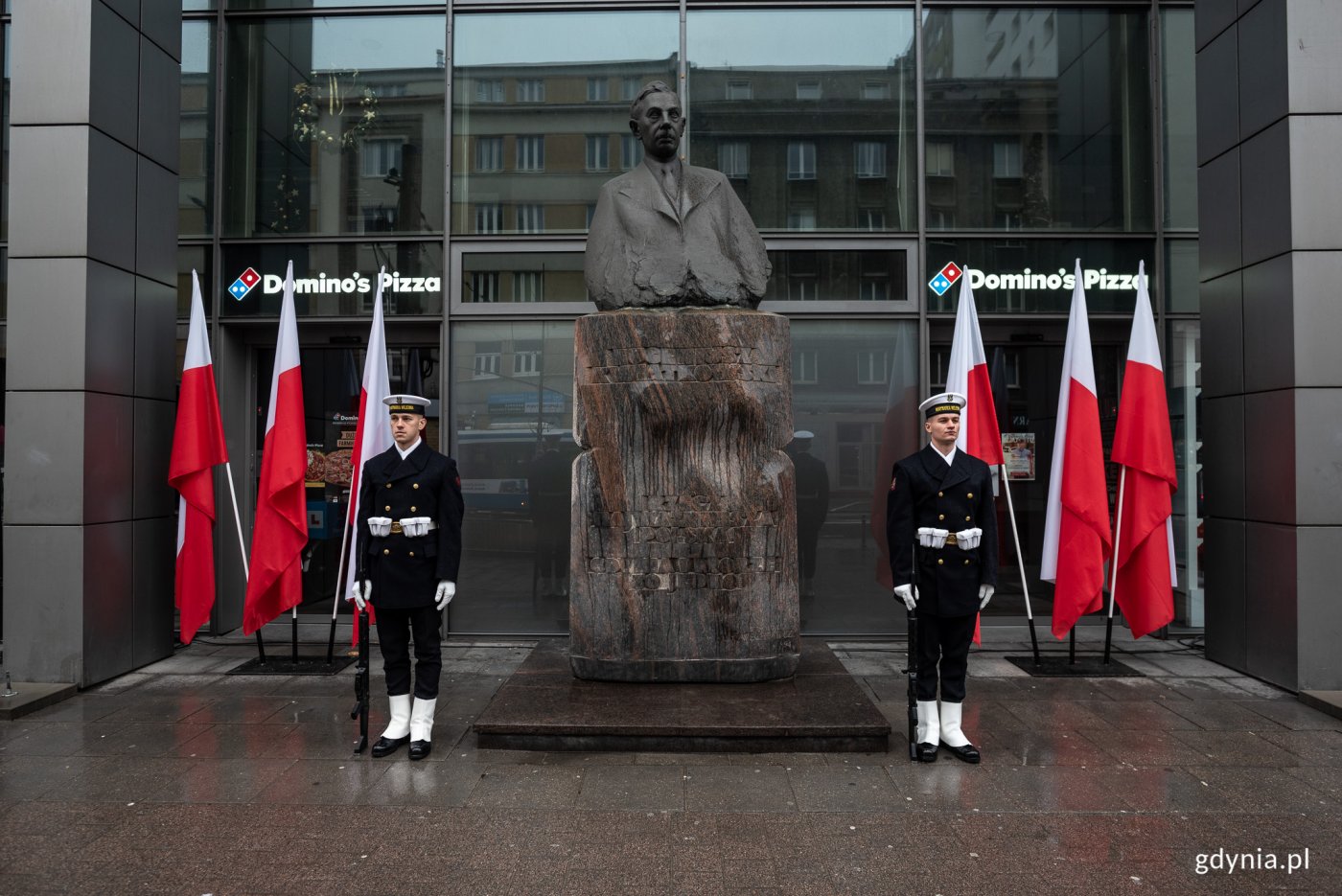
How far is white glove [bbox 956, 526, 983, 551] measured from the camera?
4824mm

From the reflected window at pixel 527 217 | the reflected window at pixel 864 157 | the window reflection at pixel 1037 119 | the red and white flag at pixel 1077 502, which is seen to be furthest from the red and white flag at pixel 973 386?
the reflected window at pixel 527 217

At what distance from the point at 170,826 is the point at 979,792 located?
3.64m

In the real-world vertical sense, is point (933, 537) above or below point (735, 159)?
below

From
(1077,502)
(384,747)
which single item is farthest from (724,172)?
(384,747)

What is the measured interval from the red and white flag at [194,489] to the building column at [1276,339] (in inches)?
304

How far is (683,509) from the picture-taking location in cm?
562

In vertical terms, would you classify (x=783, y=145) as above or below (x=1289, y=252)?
above

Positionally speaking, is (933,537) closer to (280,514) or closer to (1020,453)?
(1020,453)

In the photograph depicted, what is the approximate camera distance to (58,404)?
20.7 ft

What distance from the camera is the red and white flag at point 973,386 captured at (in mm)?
7129

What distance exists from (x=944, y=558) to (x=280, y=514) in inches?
194

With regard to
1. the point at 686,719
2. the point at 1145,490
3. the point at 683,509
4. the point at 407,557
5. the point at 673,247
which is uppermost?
the point at 673,247

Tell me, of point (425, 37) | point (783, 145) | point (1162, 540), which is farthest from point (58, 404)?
point (1162, 540)

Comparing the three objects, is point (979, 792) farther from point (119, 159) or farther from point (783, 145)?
point (119, 159)
